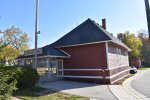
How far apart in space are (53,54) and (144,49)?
172 feet

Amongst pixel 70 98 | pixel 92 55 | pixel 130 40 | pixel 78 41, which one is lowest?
pixel 70 98

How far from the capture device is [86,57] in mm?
24172

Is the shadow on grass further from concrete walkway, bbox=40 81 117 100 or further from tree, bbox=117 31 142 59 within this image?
tree, bbox=117 31 142 59

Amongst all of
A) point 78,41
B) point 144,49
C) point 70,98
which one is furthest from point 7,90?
point 144,49

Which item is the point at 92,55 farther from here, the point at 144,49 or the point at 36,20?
the point at 144,49

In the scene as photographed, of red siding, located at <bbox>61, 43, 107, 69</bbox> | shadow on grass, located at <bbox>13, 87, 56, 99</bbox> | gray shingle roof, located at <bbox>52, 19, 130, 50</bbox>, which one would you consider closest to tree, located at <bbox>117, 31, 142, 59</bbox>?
gray shingle roof, located at <bbox>52, 19, 130, 50</bbox>

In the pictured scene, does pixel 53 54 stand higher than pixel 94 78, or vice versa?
pixel 53 54

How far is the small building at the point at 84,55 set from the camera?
74.9 feet

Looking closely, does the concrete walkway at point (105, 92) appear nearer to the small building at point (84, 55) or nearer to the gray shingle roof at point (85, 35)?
the small building at point (84, 55)

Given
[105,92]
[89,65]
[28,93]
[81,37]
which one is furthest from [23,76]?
[81,37]

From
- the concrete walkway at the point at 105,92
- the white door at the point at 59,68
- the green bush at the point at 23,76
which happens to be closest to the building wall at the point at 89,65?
the white door at the point at 59,68

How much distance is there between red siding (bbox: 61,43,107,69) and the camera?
75.7 feet

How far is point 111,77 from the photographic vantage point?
22781mm

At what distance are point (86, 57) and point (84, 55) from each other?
36 centimetres
